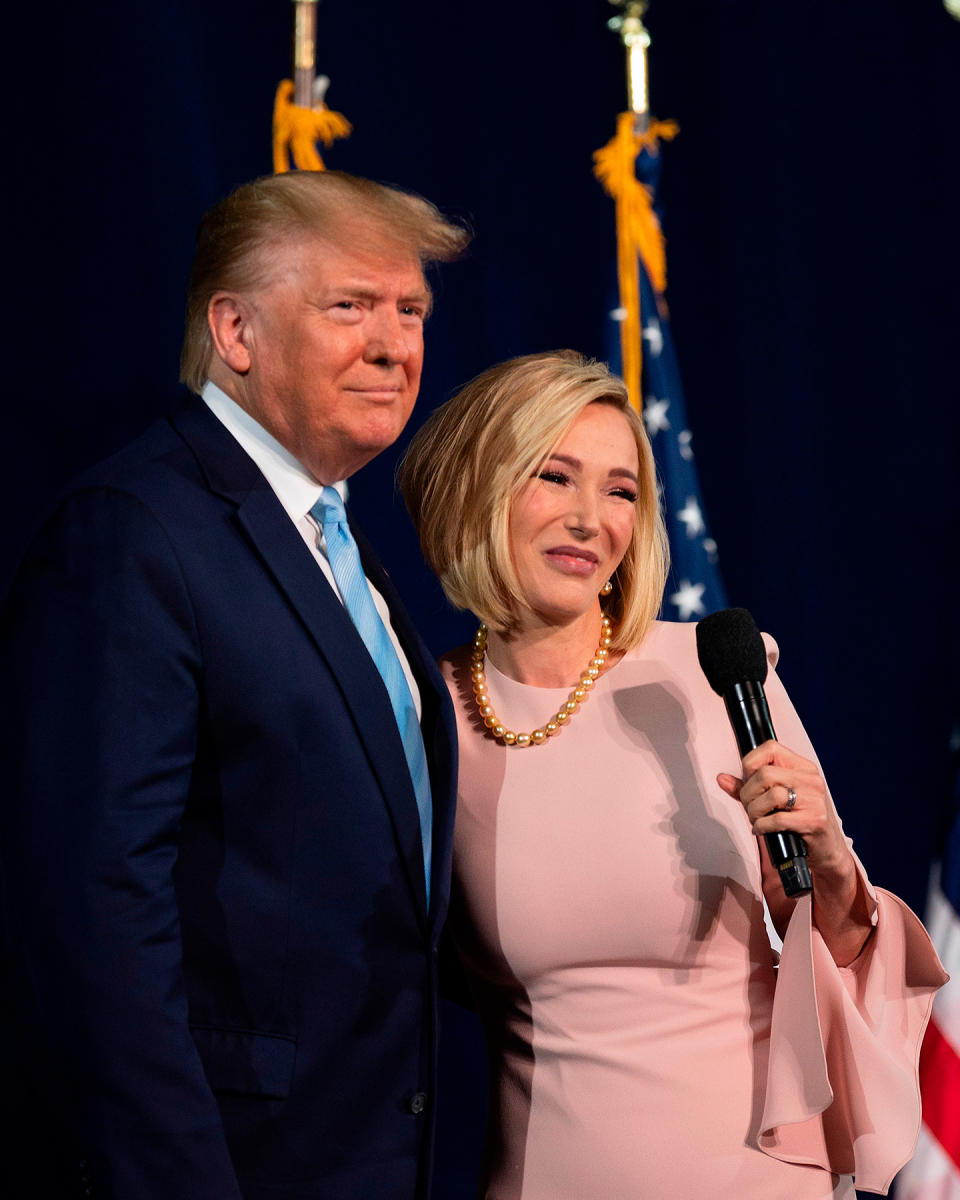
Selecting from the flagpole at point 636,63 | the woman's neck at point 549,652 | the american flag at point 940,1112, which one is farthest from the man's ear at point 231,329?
the american flag at point 940,1112

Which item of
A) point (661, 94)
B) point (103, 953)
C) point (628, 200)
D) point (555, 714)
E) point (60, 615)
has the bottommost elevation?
point (103, 953)

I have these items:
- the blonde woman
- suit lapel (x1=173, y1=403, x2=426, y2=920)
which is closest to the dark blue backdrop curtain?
the blonde woman

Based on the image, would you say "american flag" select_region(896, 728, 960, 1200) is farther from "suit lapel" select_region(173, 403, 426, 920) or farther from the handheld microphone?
"suit lapel" select_region(173, 403, 426, 920)

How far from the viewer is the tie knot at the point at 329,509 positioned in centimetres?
154

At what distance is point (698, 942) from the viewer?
1.69m

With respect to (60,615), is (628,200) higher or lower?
higher

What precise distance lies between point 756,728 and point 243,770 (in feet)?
1.88

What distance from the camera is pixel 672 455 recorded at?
2.86 metres

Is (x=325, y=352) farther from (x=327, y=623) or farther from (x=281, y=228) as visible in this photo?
(x=327, y=623)

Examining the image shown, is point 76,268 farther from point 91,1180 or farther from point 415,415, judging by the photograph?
point 91,1180

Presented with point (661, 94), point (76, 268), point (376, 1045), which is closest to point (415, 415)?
point (76, 268)

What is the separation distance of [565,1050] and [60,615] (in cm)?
85

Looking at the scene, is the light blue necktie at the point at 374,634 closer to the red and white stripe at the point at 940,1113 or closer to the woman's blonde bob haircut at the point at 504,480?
the woman's blonde bob haircut at the point at 504,480

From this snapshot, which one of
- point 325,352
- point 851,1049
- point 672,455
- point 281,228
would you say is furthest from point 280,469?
point 672,455
